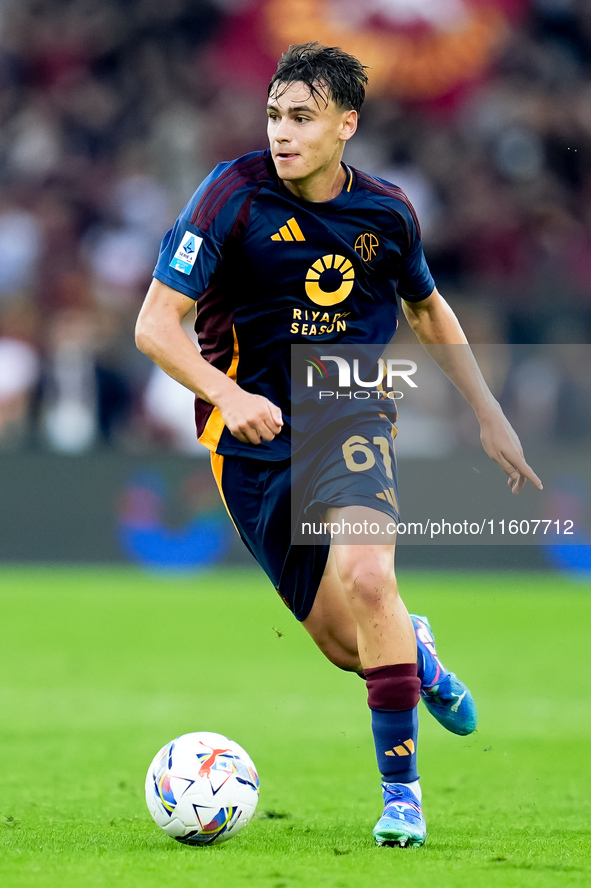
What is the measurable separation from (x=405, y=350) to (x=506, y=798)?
782 cm

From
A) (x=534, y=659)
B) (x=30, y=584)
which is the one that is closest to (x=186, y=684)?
(x=534, y=659)

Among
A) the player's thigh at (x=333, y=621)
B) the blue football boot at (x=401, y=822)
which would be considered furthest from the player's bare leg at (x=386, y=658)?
the player's thigh at (x=333, y=621)

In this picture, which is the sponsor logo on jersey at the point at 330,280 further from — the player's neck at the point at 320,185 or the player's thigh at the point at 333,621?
the player's thigh at the point at 333,621

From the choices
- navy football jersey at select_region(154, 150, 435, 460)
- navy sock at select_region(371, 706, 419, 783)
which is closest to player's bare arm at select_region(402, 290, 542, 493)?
navy football jersey at select_region(154, 150, 435, 460)

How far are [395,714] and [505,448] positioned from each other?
102 centimetres

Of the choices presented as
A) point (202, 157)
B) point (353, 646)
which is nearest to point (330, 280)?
point (353, 646)

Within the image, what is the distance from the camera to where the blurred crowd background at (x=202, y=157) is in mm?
13492

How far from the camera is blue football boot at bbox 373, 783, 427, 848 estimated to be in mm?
4008

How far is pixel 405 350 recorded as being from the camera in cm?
1255

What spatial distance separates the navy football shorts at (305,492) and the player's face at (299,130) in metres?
0.83

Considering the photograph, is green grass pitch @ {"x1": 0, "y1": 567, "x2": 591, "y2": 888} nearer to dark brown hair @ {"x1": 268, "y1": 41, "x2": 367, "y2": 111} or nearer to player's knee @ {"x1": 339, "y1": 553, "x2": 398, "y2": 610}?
player's knee @ {"x1": 339, "y1": 553, "x2": 398, "y2": 610}

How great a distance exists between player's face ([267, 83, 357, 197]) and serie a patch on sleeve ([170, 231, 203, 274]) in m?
0.37

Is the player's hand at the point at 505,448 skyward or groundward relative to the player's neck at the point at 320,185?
groundward

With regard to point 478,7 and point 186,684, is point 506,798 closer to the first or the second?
point 186,684
